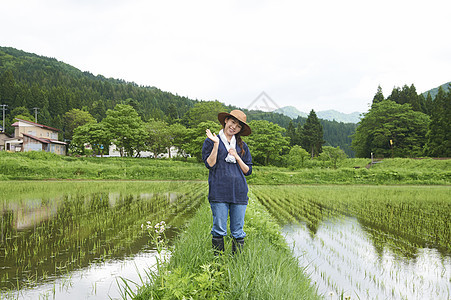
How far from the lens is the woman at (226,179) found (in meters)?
3.02

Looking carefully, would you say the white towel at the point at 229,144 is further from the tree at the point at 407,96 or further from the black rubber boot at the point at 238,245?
the tree at the point at 407,96

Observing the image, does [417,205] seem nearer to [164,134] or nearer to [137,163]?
[137,163]

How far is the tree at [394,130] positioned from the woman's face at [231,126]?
4234cm

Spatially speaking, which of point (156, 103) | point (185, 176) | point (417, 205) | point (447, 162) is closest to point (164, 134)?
point (185, 176)

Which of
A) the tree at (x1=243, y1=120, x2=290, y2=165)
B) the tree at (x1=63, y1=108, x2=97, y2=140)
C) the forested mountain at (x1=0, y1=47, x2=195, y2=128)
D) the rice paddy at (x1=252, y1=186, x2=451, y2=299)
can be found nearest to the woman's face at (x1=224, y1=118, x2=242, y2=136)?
the rice paddy at (x1=252, y1=186, x2=451, y2=299)

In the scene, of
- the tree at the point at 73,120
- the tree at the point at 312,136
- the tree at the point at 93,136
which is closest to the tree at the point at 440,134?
the tree at the point at 312,136

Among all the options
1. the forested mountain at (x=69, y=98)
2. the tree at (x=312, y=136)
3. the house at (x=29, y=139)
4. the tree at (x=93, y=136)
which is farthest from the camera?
the forested mountain at (x=69, y=98)

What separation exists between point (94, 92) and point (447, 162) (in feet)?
288

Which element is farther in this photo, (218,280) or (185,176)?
(185,176)

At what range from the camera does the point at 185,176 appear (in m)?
23.9

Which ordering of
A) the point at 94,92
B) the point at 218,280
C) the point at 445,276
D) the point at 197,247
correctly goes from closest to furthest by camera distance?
the point at 218,280 < the point at 197,247 < the point at 445,276 < the point at 94,92

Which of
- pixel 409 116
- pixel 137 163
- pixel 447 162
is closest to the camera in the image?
pixel 447 162

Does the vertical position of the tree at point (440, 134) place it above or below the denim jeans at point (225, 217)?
above

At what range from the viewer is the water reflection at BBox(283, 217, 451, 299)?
309cm
